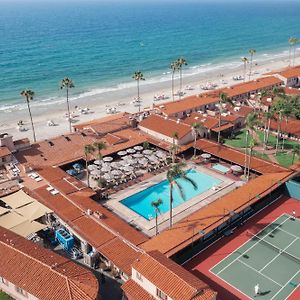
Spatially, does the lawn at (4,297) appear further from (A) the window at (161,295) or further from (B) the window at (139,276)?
(A) the window at (161,295)

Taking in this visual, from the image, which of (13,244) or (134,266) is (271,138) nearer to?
(134,266)

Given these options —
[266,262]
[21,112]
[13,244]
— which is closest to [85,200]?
[13,244]

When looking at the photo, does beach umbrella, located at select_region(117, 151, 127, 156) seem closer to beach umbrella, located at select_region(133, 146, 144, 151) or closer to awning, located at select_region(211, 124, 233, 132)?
beach umbrella, located at select_region(133, 146, 144, 151)

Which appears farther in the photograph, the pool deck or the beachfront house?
the beachfront house

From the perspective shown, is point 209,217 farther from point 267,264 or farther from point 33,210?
point 33,210

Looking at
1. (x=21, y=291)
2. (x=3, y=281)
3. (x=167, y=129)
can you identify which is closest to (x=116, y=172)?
(x=167, y=129)

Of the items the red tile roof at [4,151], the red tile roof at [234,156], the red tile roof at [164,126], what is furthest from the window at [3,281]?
the red tile roof at [164,126]

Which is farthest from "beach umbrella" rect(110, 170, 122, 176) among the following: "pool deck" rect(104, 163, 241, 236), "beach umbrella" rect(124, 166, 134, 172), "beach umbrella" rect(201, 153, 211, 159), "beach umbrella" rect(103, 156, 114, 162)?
"beach umbrella" rect(201, 153, 211, 159)
